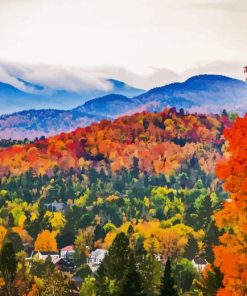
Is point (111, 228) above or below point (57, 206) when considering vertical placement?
below

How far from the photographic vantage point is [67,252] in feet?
349

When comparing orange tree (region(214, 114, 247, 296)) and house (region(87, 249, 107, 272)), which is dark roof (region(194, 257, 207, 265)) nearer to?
house (region(87, 249, 107, 272))

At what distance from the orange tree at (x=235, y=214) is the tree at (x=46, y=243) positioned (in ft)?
278

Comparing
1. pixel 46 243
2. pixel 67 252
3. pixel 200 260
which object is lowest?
pixel 200 260

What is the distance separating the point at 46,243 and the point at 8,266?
63.4 m

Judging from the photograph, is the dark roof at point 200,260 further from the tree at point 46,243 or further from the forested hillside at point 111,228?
the tree at point 46,243

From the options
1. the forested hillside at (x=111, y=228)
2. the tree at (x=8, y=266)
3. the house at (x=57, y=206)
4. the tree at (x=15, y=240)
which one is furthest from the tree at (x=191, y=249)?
the house at (x=57, y=206)

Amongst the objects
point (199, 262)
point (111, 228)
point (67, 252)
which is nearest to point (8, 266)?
point (199, 262)

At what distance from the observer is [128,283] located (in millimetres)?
36281

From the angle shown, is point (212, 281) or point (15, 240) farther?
point (15, 240)

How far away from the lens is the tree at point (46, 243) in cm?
10806

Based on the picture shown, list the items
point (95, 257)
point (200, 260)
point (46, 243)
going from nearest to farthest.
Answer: point (200, 260), point (95, 257), point (46, 243)

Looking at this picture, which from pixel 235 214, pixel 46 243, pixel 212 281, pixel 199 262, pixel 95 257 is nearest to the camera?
pixel 235 214

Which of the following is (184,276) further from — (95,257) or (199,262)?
(95,257)
